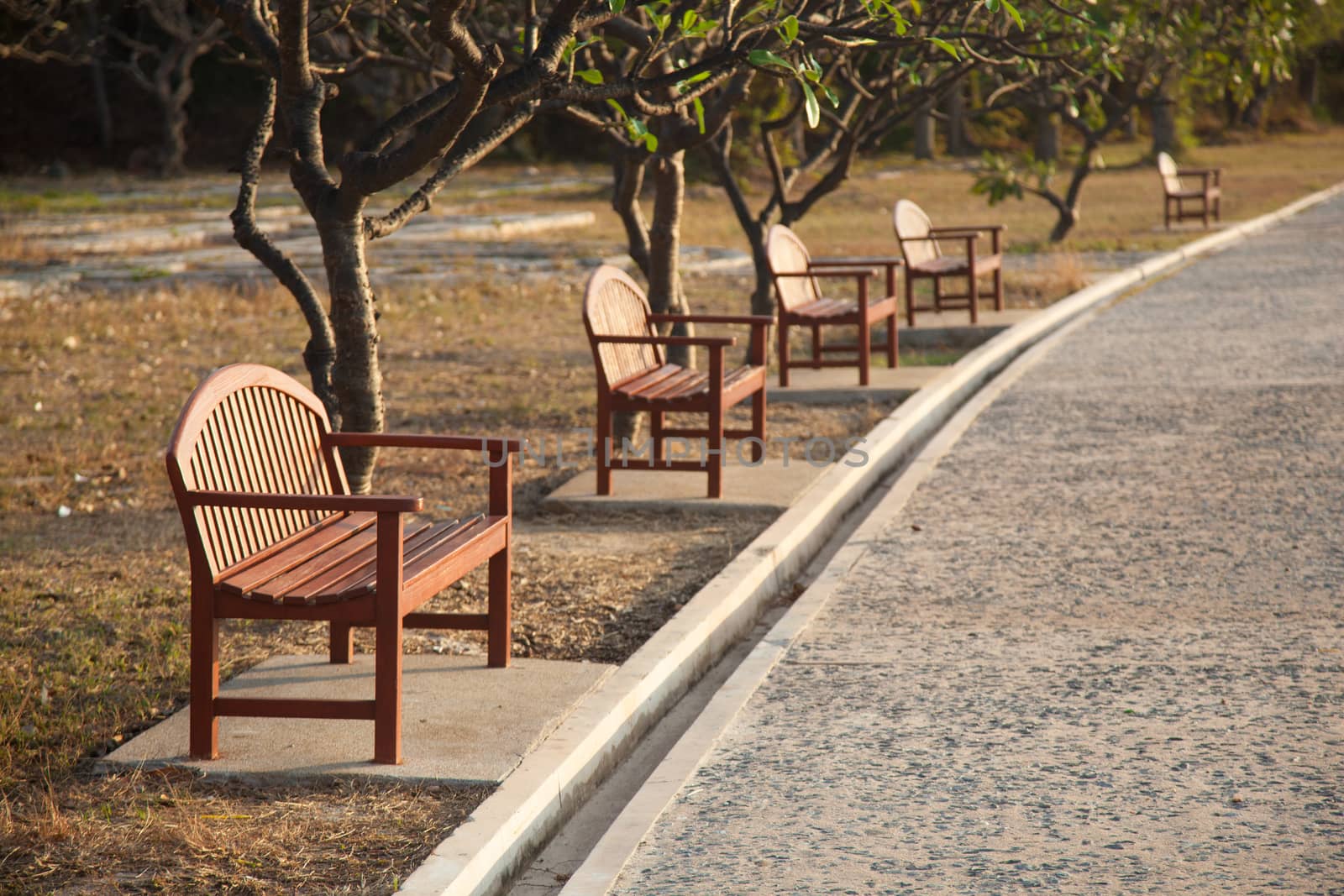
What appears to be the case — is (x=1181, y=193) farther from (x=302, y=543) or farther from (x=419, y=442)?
(x=302, y=543)

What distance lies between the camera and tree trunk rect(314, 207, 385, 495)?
6391 millimetres

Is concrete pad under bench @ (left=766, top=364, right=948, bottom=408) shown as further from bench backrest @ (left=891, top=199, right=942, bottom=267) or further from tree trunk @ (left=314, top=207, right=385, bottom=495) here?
tree trunk @ (left=314, top=207, right=385, bottom=495)

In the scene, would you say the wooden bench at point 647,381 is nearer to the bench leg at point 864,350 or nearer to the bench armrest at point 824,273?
the bench armrest at point 824,273

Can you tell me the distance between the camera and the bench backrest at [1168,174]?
25.1 meters

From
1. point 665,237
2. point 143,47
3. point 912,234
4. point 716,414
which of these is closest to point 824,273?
point 665,237

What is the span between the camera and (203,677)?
4355 mm

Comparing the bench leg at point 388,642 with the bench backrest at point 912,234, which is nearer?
the bench leg at point 388,642

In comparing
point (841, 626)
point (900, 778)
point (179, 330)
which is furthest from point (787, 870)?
point (179, 330)

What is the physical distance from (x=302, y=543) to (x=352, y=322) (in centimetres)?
180

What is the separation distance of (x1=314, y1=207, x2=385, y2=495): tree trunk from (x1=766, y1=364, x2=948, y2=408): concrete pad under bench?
14.5ft

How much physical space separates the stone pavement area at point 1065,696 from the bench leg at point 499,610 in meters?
0.80

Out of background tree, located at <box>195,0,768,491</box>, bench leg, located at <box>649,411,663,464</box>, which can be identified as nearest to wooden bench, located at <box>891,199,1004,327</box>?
bench leg, located at <box>649,411,663,464</box>

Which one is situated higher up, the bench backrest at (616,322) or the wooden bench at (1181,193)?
the wooden bench at (1181,193)

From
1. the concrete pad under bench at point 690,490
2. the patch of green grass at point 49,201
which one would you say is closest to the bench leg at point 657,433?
the concrete pad under bench at point 690,490
